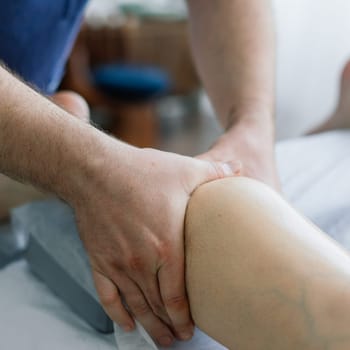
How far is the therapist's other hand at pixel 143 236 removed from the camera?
0.68 meters

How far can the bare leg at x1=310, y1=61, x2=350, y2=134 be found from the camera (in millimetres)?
1479

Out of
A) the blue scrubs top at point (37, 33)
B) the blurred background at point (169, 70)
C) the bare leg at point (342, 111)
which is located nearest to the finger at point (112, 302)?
the blue scrubs top at point (37, 33)

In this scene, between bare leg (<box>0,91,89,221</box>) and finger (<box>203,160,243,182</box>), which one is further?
bare leg (<box>0,91,89,221</box>)

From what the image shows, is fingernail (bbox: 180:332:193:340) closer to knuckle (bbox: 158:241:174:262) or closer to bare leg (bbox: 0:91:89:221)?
knuckle (bbox: 158:241:174:262)

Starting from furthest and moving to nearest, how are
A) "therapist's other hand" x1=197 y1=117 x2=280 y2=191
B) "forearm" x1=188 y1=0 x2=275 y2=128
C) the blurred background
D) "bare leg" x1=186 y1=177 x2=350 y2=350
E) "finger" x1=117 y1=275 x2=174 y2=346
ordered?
the blurred background < "forearm" x1=188 y1=0 x2=275 y2=128 < "therapist's other hand" x1=197 y1=117 x2=280 y2=191 < "finger" x1=117 y1=275 x2=174 y2=346 < "bare leg" x1=186 y1=177 x2=350 y2=350

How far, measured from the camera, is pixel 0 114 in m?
0.71

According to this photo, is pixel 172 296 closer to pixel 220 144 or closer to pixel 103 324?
pixel 103 324

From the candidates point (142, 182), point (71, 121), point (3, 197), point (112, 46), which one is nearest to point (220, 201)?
point (142, 182)

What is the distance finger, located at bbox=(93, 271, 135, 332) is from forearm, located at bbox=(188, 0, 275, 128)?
421mm

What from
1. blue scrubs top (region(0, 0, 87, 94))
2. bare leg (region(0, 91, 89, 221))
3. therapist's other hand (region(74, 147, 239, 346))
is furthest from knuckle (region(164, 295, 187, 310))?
blue scrubs top (region(0, 0, 87, 94))

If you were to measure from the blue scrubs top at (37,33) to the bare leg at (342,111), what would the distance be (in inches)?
26.8

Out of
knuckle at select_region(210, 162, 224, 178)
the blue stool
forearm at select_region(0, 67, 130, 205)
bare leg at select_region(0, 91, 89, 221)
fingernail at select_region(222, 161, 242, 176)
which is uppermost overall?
forearm at select_region(0, 67, 130, 205)

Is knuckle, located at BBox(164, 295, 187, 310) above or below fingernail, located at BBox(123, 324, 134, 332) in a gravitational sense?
above

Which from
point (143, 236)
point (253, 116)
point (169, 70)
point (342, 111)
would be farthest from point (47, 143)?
point (169, 70)
